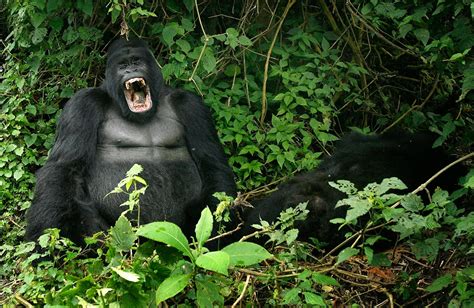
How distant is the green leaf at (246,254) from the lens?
10.9 ft

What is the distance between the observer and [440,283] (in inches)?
145

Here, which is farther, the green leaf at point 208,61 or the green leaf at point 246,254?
the green leaf at point 208,61

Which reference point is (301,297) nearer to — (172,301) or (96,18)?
(172,301)

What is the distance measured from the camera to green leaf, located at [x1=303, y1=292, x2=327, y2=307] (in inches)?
138

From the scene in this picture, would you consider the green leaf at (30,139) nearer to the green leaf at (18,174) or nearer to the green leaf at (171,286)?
the green leaf at (18,174)

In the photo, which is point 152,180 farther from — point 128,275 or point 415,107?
point 415,107

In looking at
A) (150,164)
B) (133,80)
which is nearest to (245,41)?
(133,80)

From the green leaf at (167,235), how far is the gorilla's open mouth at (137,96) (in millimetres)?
2211

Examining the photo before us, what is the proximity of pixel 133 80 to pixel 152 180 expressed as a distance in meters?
0.64

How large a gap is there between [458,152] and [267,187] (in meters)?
1.32

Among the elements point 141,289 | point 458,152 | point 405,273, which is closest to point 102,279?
point 141,289

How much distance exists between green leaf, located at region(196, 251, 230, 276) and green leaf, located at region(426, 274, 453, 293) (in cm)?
108

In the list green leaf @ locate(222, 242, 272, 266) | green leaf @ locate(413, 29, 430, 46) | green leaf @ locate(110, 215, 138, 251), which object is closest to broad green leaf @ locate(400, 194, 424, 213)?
green leaf @ locate(222, 242, 272, 266)

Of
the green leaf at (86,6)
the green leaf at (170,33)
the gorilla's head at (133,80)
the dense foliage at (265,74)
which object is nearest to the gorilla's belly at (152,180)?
the gorilla's head at (133,80)
